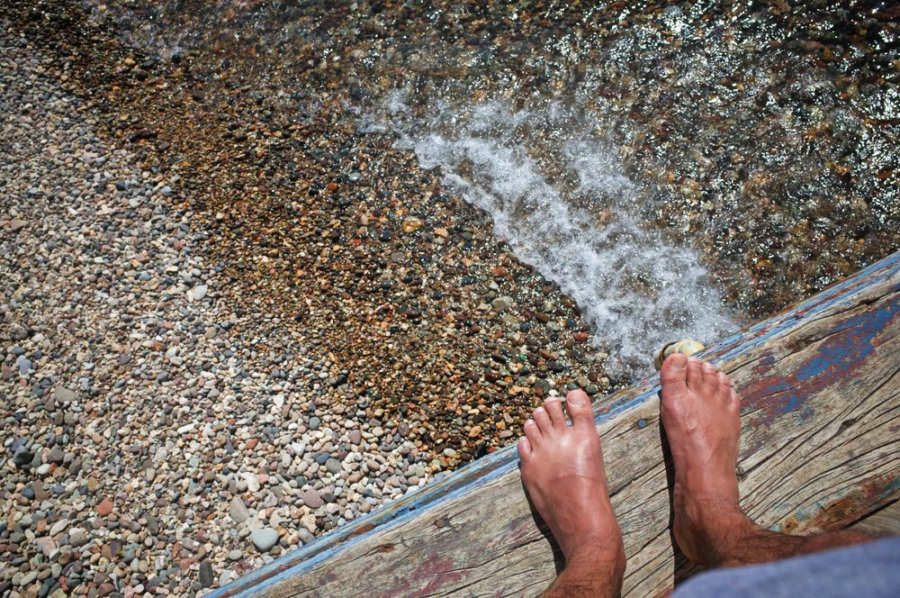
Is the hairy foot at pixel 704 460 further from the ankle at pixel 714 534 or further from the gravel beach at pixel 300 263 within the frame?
the gravel beach at pixel 300 263

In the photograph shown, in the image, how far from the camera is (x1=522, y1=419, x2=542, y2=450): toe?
180 cm

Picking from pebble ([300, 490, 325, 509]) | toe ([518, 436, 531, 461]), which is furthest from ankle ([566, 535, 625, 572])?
pebble ([300, 490, 325, 509])

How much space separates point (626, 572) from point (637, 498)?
18 cm

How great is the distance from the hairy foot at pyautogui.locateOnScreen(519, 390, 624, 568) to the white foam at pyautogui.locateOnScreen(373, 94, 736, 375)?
118cm

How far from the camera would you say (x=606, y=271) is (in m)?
3.13

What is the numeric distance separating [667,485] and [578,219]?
6.29ft

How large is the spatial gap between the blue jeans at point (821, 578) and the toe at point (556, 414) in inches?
45.4

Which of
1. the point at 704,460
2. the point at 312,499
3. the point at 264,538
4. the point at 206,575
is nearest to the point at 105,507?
the point at 206,575

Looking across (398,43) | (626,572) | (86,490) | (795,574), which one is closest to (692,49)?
(398,43)

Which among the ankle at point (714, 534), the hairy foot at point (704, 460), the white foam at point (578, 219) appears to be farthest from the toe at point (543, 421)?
the white foam at point (578, 219)

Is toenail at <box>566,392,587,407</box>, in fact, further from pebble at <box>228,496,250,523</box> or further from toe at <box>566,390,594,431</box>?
pebble at <box>228,496,250,523</box>

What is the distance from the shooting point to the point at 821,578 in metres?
0.62

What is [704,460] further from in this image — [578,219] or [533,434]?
[578,219]

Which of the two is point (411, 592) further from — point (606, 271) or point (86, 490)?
point (606, 271)
